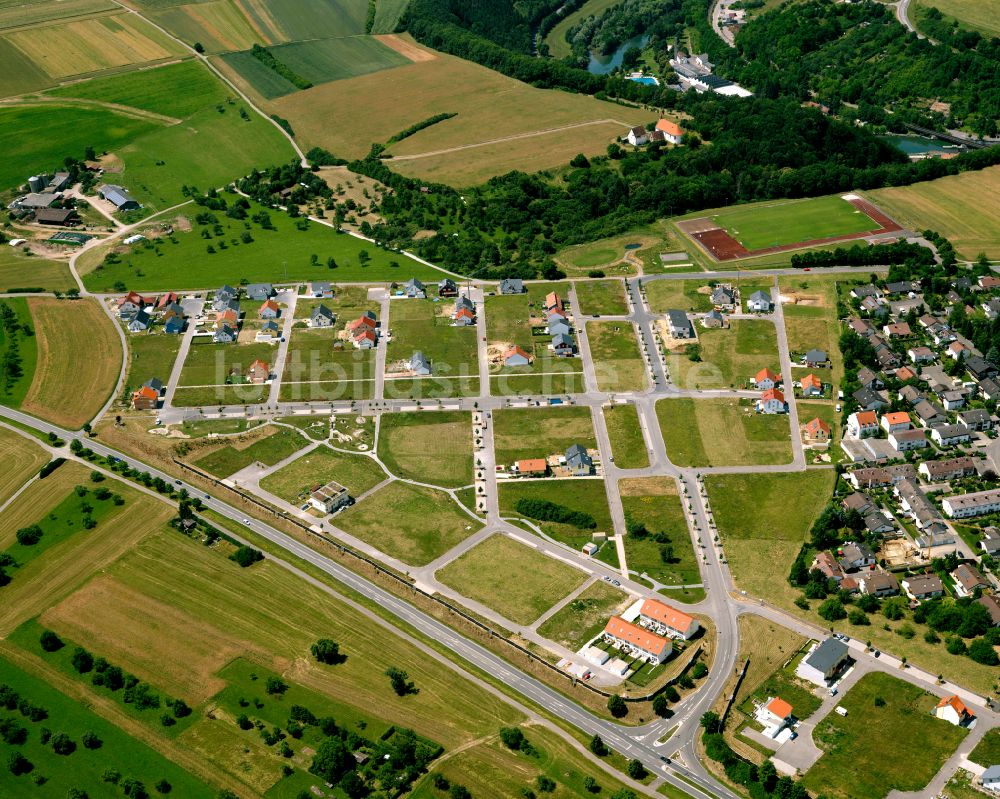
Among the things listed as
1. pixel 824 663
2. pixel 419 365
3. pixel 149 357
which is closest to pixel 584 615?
pixel 824 663

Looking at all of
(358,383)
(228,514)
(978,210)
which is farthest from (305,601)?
(978,210)

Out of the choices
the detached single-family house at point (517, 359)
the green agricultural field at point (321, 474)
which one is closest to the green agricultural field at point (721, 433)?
the detached single-family house at point (517, 359)

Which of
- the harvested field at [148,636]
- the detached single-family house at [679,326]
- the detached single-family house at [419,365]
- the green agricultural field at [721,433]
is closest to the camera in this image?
the harvested field at [148,636]

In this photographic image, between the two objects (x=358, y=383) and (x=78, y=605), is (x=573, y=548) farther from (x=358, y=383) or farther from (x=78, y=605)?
(x=78, y=605)

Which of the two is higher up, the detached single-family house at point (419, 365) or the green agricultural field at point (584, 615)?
the detached single-family house at point (419, 365)

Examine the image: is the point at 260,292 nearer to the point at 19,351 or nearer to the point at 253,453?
the point at 19,351

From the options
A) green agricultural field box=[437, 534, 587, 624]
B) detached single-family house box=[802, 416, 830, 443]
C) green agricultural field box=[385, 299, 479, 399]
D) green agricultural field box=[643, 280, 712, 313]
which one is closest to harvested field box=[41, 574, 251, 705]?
green agricultural field box=[437, 534, 587, 624]

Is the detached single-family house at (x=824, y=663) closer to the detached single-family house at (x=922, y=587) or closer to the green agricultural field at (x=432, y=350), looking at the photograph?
the detached single-family house at (x=922, y=587)
